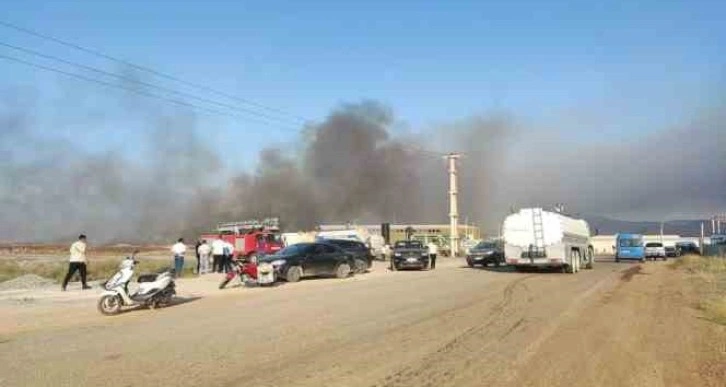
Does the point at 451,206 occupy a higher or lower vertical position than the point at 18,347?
higher

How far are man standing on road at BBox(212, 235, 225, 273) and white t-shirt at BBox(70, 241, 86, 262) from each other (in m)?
9.99

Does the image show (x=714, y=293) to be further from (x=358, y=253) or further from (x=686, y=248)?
(x=686, y=248)

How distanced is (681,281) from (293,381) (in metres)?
22.6

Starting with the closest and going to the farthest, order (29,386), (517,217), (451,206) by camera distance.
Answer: (29,386)
(517,217)
(451,206)

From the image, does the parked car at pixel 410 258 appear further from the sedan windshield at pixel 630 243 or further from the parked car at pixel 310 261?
the sedan windshield at pixel 630 243

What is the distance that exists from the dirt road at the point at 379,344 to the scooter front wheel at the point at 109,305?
0.41 meters

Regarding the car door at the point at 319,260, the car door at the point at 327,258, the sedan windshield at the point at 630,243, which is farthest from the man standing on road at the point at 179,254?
the sedan windshield at the point at 630,243

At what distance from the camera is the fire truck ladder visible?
107 ft

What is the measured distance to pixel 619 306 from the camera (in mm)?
17312

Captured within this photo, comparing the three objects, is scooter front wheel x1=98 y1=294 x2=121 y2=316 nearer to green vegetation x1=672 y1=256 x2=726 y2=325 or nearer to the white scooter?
the white scooter

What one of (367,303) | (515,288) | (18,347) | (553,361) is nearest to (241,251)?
(515,288)

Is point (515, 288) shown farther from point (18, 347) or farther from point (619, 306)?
point (18, 347)

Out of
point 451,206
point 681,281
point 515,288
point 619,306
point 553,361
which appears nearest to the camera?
point 553,361

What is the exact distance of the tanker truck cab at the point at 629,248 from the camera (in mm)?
56781
